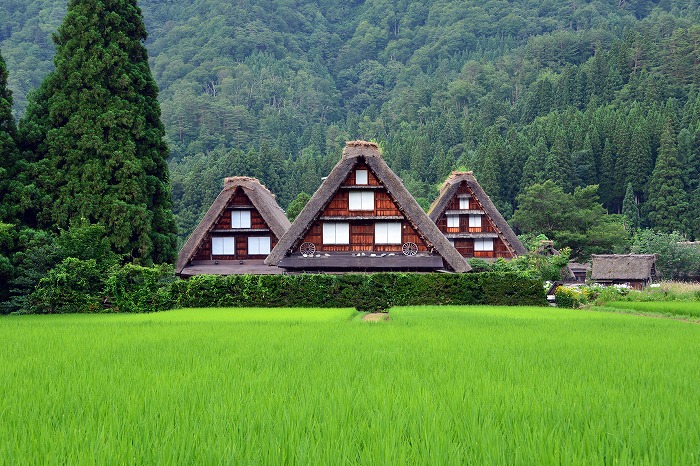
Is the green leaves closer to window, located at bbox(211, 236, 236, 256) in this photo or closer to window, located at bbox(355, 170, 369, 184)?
window, located at bbox(355, 170, 369, 184)

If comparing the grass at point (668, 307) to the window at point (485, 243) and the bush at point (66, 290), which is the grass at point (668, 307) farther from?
the bush at point (66, 290)

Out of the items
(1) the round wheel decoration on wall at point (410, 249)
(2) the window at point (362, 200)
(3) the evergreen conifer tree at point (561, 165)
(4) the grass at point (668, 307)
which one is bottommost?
(4) the grass at point (668, 307)

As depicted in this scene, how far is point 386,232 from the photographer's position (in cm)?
2778

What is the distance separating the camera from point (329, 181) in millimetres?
27328

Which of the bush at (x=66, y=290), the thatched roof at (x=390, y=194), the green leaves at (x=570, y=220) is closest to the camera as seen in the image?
the bush at (x=66, y=290)

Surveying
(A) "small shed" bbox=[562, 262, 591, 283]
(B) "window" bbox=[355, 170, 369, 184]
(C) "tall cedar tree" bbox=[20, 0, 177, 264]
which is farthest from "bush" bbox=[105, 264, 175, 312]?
(A) "small shed" bbox=[562, 262, 591, 283]

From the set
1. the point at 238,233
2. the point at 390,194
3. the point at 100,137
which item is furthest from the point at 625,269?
the point at 100,137

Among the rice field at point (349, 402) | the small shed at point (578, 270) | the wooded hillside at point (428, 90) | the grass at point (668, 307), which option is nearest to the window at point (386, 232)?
the grass at point (668, 307)

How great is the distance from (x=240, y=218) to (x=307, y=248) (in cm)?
623

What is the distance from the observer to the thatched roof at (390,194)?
2619cm

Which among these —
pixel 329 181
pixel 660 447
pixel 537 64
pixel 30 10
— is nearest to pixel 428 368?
pixel 660 447

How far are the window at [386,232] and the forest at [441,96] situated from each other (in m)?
22.6

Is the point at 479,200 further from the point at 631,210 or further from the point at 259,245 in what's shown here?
the point at 631,210

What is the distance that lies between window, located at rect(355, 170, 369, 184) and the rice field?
1917cm
